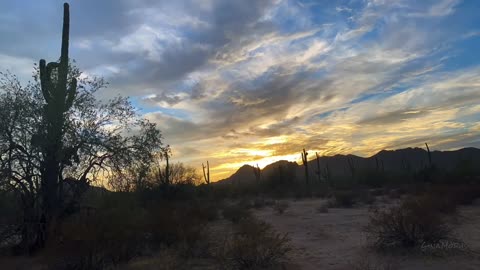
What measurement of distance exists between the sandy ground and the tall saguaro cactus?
8.32 metres

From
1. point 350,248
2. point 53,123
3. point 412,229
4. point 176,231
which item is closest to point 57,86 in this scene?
point 53,123

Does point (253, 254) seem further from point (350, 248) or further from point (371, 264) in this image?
point (350, 248)

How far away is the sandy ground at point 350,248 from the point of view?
32.4 feet

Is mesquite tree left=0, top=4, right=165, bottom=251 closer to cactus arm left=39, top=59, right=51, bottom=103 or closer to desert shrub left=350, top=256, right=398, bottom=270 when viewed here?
cactus arm left=39, top=59, right=51, bottom=103

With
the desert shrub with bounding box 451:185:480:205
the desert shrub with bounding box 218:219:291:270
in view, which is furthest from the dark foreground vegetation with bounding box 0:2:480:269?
the desert shrub with bounding box 451:185:480:205

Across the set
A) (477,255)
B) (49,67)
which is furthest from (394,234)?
(49,67)

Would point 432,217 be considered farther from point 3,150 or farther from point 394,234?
point 3,150

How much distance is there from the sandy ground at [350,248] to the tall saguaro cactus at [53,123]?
8320 millimetres

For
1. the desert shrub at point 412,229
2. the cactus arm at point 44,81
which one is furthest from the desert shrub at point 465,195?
the cactus arm at point 44,81

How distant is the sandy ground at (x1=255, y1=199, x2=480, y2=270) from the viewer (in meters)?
9.88

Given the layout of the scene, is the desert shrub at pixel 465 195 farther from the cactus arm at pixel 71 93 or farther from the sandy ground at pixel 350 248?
the cactus arm at pixel 71 93

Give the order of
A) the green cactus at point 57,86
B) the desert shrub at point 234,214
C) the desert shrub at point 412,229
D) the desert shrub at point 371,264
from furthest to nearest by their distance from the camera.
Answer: the desert shrub at point 234,214 → the green cactus at point 57,86 → the desert shrub at point 412,229 → the desert shrub at point 371,264

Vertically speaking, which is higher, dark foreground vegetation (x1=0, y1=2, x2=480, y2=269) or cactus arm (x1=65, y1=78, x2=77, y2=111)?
cactus arm (x1=65, y1=78, x2=77, y2=111)

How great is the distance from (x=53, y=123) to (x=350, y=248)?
10.2 m
